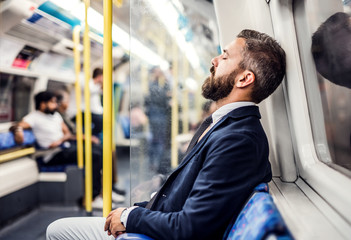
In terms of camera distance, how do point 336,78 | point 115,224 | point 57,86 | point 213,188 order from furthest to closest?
point 57,86, point 336,78, point 115,224, point 213,188

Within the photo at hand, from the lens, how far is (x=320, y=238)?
0.93m

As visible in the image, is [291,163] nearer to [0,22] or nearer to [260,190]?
[260,190]

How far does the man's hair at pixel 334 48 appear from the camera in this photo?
1.29m

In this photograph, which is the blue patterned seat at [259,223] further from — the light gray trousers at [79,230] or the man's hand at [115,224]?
the light gray trousers at [79,230]

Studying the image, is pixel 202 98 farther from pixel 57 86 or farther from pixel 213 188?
pixel 57 86

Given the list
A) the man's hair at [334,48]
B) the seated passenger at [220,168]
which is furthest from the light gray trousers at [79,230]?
the man's hair at [334,48]

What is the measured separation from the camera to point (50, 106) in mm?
4551

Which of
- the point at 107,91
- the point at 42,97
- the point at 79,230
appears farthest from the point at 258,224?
the point at 42,97

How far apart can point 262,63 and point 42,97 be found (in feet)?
13.4

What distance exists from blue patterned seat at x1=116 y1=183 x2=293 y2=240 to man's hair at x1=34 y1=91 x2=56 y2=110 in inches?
158

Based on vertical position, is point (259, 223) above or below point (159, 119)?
below

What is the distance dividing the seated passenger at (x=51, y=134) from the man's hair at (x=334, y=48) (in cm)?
Answer: 367

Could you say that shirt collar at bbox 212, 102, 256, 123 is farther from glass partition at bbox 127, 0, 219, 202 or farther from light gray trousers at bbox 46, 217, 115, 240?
light gray trousers at bbox 46, 217, 115, 240

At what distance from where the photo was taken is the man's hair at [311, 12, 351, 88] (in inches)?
50.8
